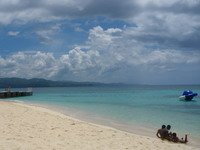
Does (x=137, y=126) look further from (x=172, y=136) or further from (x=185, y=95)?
(x=185, y=95)

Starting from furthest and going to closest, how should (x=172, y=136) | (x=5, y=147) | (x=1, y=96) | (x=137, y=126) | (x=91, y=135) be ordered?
1. (x=1, y=96)
2. (x=137, y=126)
3. (x=172, y=136)
4. (x=91, y=135)
5. (x=5, y=147)

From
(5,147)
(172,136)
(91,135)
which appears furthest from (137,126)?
(5,147)

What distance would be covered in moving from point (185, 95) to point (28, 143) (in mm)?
56592

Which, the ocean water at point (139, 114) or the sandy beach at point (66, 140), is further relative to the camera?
the ocean water at point (139, 114)

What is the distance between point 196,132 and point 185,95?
45.1 m

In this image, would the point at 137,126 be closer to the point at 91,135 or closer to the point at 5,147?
the point at 91,135

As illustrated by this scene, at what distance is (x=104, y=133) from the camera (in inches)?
691

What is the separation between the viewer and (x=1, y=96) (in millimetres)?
75000

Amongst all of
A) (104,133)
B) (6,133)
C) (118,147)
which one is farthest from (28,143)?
(104,133)

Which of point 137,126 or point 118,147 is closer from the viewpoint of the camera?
point 118,147

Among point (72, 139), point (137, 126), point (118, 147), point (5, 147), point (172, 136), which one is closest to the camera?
point (5, 147)

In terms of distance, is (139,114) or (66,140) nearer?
(66,140)

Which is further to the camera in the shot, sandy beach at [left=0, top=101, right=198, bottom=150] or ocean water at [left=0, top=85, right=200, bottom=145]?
ocean water at [left=0, top=85, right=200, bottom=145]

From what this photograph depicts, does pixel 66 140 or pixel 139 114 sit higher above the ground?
pixel 66 140
